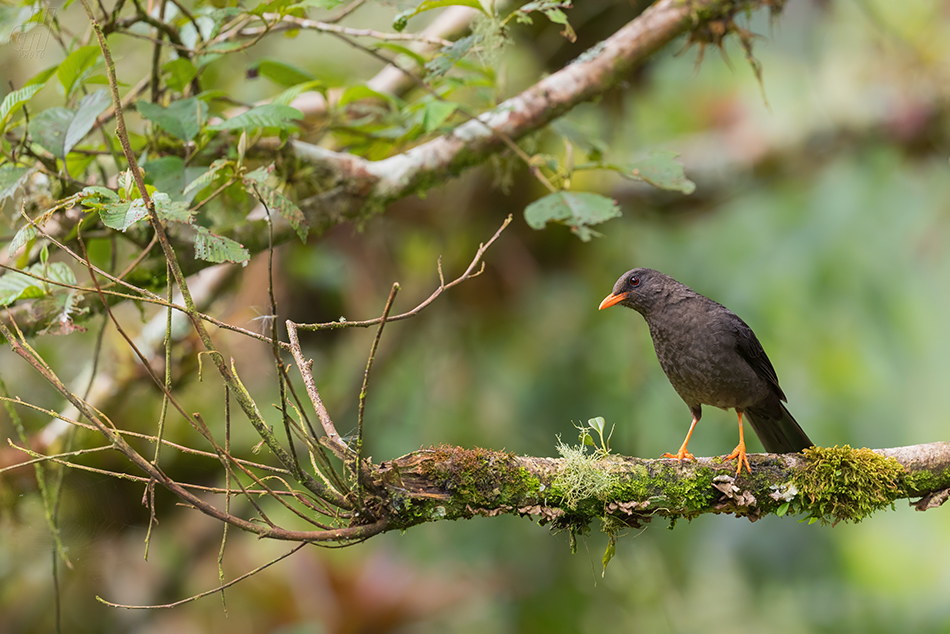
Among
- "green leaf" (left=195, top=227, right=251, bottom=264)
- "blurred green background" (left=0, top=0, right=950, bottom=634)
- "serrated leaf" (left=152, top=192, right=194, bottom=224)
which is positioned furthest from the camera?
"blurred green background" (left=0, top=0, right=950, bottom=634)

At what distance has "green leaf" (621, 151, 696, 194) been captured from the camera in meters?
3.18

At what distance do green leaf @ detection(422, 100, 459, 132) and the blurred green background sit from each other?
2.47 metres

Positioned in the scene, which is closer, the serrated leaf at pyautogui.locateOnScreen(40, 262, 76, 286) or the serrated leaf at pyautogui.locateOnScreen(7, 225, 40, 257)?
the serrated leaf at pyautogui.locateOnScreen(7, 225, 40, 257)

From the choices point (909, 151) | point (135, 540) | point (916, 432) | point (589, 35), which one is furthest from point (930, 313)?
point (135, 540)

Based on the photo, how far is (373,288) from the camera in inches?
231

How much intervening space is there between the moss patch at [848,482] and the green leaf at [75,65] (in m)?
2.89

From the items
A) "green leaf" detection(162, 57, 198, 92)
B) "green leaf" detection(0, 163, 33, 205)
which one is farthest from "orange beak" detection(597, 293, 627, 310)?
"green leaf" detection(0, 163, 33, 205)

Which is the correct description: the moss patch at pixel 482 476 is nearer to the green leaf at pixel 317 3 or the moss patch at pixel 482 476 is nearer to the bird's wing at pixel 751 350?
the bird's wing at pixel 751 350

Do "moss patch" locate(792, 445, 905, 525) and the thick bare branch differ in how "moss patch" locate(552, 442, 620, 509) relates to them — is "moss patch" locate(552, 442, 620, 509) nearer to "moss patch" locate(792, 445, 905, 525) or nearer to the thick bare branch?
"moss patch" locate(792, 445, 905, 525)

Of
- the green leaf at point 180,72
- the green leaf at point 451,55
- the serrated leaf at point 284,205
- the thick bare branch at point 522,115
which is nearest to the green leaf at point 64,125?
the green leaf at point 180,72

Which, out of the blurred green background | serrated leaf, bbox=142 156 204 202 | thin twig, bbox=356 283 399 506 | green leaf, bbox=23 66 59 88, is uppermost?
green leaf, bbox=23 66 59 88

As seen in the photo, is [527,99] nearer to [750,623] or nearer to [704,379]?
[704,379]

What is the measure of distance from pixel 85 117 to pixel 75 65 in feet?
0.78

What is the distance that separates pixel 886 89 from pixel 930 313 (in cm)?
266
